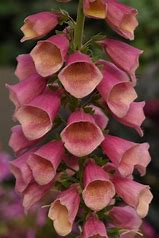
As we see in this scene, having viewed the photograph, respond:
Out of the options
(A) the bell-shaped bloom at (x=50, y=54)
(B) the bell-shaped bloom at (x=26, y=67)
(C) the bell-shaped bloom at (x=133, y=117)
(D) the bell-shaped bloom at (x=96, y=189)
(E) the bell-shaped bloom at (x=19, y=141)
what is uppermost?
(A) the bell-shaped bloom at (x=50, y=54)

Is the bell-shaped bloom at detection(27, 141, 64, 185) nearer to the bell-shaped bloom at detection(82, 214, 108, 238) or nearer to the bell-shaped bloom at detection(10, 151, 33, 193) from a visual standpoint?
the bell-shaped bloom at detection(10, 151, 33, 193)

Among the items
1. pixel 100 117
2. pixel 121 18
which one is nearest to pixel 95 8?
pixel 121 18

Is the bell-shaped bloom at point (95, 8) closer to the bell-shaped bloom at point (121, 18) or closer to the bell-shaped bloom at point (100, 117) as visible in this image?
the bell-shaped bloom at point (121, 18)

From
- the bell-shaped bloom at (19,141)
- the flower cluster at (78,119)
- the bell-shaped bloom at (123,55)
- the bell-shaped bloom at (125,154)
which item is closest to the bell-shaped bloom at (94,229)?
the flower cluster at (78,119)

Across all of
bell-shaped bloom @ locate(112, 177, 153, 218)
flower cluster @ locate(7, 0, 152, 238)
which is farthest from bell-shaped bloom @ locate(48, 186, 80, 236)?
bell-shaped bloom @ locate(112, 177, 153, 218)

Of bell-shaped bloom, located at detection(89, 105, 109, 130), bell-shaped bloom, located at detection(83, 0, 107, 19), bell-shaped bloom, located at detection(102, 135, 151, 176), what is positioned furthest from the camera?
bell-shaped bloom, located at detection(89, 105, 109, 130)

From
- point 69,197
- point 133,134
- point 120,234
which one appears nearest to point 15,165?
point 69,197
